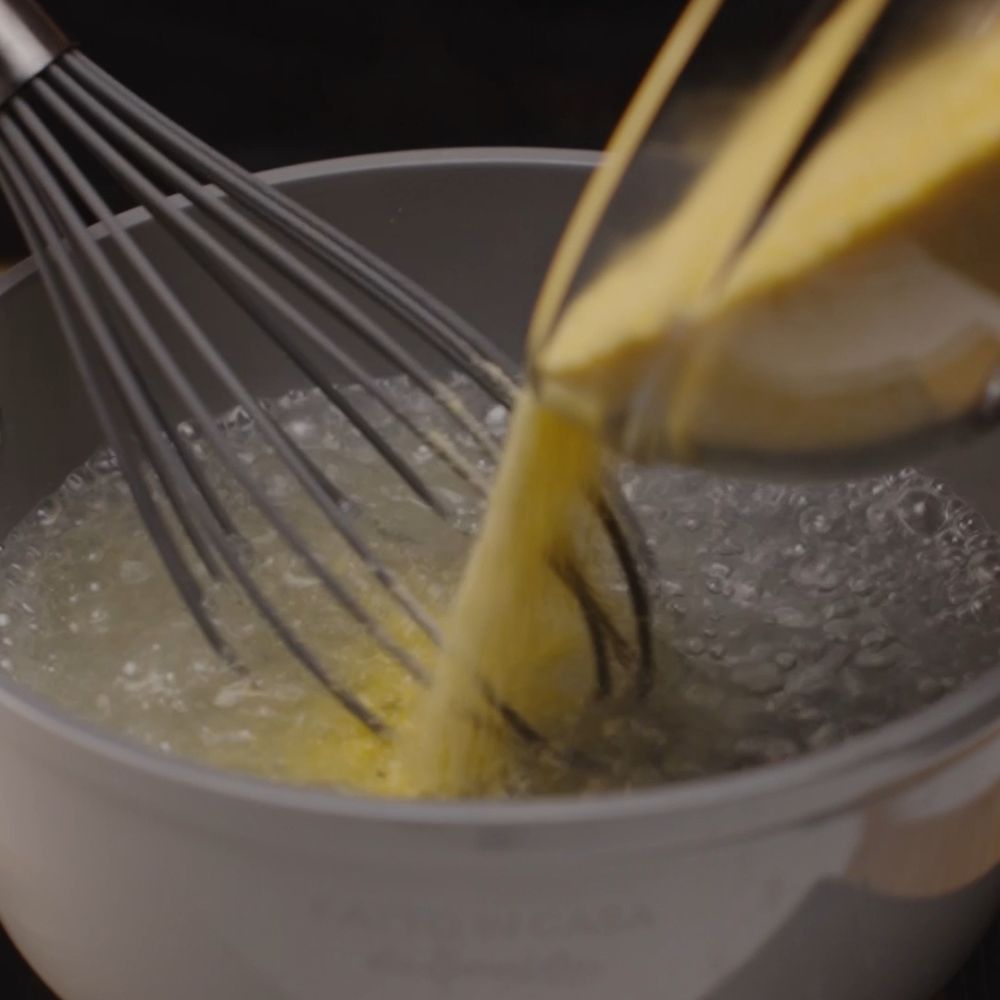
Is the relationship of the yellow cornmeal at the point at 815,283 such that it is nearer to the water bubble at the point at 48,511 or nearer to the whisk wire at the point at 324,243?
the whisk wire at the point at 324,243

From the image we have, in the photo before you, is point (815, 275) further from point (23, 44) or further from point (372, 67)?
point (372, 67)

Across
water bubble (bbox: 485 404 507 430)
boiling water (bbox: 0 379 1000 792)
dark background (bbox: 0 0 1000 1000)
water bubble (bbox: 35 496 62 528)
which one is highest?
Result: dark background (bbox: 0 0 1000 1000)

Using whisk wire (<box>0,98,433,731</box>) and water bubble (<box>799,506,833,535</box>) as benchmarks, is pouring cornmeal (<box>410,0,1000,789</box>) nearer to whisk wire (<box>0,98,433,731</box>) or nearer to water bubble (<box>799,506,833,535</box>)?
whisk wire (<box>0,98,433,731</box>)

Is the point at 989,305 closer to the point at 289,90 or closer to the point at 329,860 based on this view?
the point at 329,860

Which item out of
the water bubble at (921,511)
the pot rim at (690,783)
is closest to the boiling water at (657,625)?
the water bubble at (921,511)

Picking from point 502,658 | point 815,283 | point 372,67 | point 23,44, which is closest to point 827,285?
→ point 815,283

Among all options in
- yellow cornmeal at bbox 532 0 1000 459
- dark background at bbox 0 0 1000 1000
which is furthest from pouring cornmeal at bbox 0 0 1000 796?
dark background at bbox 0 0 1000 1000
